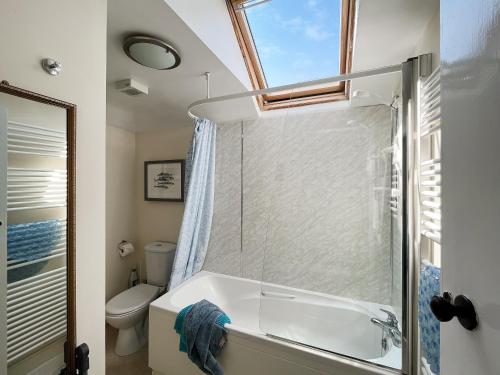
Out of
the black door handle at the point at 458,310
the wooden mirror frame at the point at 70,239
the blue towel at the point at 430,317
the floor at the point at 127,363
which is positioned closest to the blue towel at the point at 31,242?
the wooden mirror frame at the point at 70,239

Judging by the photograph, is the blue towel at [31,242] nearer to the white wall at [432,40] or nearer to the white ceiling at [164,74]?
the white ceiling at [164,74]

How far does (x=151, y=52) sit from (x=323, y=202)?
1.58 m

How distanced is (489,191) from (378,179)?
128cm

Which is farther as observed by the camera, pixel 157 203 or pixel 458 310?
pixel 157 203

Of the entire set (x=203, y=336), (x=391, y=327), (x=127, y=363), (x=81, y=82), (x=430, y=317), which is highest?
(x=81, y=82)

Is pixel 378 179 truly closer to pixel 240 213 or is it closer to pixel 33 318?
pixel 240 213

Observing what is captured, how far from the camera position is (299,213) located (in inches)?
72.2

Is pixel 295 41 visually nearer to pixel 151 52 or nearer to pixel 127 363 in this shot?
pixel 151 52

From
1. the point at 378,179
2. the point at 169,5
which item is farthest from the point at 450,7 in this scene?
the point at 378,179

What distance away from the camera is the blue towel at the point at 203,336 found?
1.40 metres

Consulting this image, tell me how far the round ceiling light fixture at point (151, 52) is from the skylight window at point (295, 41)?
591 mm

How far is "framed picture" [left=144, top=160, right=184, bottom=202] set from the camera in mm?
2564

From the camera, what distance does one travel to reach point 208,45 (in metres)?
1.25

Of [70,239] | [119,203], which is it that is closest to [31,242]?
[70,239]
